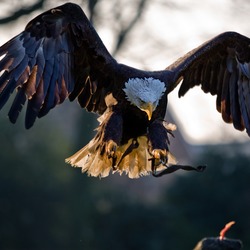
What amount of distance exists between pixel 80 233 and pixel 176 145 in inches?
528

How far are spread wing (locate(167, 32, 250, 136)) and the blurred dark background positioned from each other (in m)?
4.29

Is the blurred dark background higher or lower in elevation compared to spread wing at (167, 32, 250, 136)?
lower

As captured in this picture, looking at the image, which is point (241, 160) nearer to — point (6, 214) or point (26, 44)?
point (6, 214)

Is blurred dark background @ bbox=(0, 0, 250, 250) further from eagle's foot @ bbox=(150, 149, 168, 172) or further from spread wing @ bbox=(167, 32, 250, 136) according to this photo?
eagle's foot @ bbox=(150, 149, 168, 172)

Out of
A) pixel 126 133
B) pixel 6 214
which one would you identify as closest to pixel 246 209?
pixel 6 214

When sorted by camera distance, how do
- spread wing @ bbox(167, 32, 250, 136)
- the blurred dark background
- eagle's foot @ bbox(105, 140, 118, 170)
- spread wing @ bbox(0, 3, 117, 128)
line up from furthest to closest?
1. the blurred dark background
2. spread wing @ bbox(167, 32, 250, 136)
3. eagle's foot @ bbox(105, 140, 118, 170)
4. spread wing @ bbox(0, 3, 117, 128)

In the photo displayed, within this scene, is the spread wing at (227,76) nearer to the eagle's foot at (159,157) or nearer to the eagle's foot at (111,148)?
the eagle's foot at (159,157)

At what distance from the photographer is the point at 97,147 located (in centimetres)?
832

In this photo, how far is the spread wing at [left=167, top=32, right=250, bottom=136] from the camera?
9.06 metres

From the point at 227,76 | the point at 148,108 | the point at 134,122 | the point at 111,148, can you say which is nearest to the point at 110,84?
the point at 134,122

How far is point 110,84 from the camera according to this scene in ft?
27.8

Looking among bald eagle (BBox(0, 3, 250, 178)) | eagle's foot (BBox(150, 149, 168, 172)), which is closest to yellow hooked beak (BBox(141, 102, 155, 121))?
bald eagle (BBox(0, 3, 250, 178))

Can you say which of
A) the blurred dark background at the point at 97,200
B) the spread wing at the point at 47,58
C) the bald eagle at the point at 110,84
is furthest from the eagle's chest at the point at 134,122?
the blurred dark background at the point at 97,200

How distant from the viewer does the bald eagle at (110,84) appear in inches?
307
